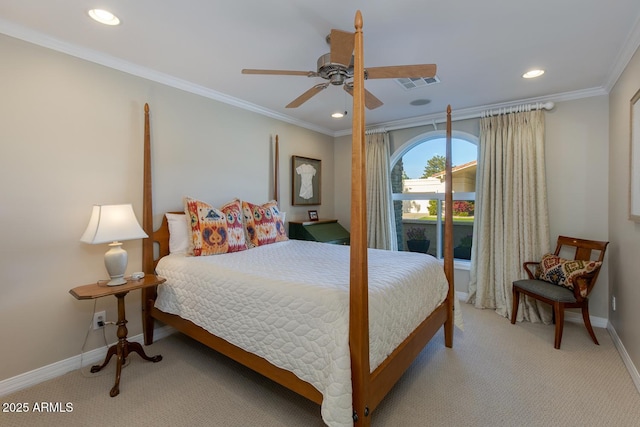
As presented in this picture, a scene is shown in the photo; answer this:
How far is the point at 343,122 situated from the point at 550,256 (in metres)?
3.05

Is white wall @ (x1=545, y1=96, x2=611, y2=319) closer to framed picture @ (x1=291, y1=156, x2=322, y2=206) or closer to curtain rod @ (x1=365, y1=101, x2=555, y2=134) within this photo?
curtain rod @ (x1=365, y1=101, x2=555, y2=134)

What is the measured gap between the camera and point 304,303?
1602mm

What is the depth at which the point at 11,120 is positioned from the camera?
2.00 meters

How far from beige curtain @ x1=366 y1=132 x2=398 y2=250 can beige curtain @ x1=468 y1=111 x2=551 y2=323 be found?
3.78 feet

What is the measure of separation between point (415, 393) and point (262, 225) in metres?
2.12

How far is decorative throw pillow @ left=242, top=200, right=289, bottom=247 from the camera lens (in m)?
3.16

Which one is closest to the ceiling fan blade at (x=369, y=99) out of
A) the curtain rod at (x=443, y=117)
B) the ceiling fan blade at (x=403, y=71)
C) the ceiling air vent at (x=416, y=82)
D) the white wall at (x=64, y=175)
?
the ceiling fan blade at (x=403, y=71)

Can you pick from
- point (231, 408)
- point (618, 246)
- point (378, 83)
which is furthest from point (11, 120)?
point (618, 246)

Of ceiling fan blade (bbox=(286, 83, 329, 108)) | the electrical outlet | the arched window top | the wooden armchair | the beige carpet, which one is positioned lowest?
the beige carpet

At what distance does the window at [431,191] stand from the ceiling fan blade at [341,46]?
2736 mm

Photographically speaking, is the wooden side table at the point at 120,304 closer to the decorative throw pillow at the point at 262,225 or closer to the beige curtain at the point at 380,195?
the decorative throw pillow at the point at 262,225

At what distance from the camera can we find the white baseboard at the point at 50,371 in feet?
6.55

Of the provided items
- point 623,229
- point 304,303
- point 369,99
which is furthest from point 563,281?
point 304,303

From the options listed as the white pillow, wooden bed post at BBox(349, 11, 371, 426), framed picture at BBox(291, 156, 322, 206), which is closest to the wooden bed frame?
wooden bed post at BBox(349, 11, 371, 426)
